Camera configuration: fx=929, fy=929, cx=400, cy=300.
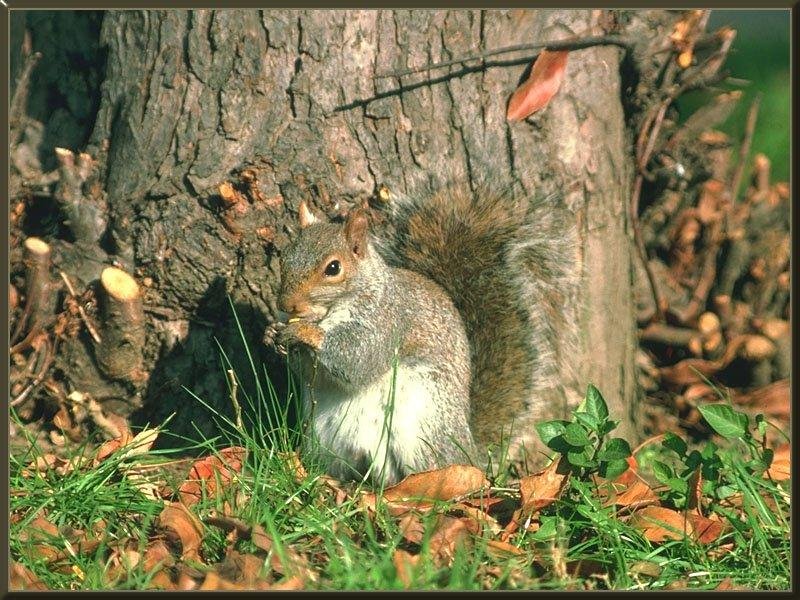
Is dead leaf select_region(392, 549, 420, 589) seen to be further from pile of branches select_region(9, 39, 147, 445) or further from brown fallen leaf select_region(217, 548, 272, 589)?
pile of branches select_region(9, 39, 147, 445)

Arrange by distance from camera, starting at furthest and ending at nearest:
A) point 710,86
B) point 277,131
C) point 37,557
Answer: point 710,86 < point 277,131 < point 37,557

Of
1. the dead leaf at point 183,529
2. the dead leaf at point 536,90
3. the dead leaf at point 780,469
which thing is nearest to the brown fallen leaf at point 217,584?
the dead leaf at point 183,529

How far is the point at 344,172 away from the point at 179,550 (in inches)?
39.6

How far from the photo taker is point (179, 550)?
5.39 ft

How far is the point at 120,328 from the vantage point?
7.48 feet

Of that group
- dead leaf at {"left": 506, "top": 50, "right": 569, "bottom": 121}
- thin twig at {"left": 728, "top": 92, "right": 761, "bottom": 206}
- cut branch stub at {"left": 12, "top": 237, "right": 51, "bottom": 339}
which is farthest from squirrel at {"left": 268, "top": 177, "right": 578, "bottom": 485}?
thin twig at {"left": 728, "top": 92, "right": 761, "bottom": 206}

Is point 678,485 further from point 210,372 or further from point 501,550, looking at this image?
point 210,372

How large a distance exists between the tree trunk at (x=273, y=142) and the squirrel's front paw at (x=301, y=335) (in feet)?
0.86

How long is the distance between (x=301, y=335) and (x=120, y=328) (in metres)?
0.53

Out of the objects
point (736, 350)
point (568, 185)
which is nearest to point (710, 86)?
point (568, 185)

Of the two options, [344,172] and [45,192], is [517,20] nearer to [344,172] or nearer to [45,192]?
[344,172]

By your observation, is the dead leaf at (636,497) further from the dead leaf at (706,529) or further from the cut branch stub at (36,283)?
the cut branch stub at (36,283)

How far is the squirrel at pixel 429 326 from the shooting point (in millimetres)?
2021

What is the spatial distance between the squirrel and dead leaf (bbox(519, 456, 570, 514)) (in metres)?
0.25
